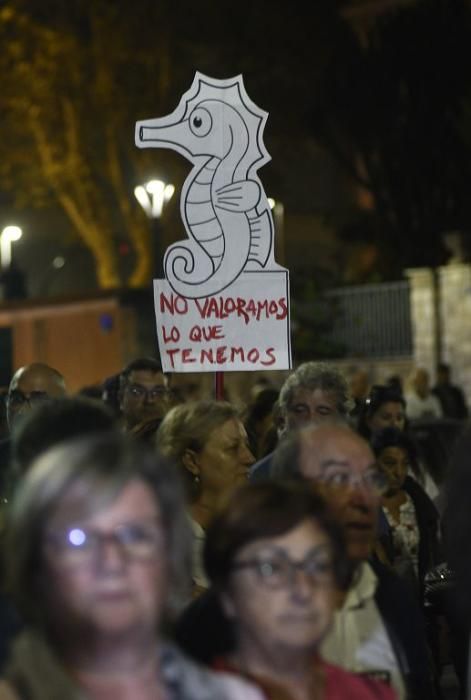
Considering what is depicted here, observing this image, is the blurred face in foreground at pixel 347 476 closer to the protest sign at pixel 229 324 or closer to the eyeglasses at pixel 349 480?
the eyeglasses at pixel 349 480

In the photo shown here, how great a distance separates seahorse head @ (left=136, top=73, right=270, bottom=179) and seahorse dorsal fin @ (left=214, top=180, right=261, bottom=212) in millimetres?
84

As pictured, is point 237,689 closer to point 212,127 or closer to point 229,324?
point 229,324

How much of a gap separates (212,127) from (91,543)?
543cm

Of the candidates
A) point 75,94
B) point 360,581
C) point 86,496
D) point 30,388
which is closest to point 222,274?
point 30,388

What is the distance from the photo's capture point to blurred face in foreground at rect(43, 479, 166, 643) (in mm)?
3361

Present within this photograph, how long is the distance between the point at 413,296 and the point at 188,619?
92.5ft

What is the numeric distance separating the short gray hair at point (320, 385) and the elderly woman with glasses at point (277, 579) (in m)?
4.01

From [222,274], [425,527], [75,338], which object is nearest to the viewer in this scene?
[222,274]

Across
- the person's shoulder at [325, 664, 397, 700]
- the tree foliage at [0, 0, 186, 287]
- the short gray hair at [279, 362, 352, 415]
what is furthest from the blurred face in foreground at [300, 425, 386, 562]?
the tree foliage at [0, 0, 186, 287]

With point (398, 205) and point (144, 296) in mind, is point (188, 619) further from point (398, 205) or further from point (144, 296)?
point (398, 205)

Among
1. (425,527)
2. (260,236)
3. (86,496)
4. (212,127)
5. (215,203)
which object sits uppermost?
(212,127)

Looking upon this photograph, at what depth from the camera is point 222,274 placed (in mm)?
8344

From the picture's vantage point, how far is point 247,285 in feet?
27.6

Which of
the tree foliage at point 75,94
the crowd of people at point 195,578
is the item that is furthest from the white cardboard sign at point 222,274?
the tree foliage at point 75,94
